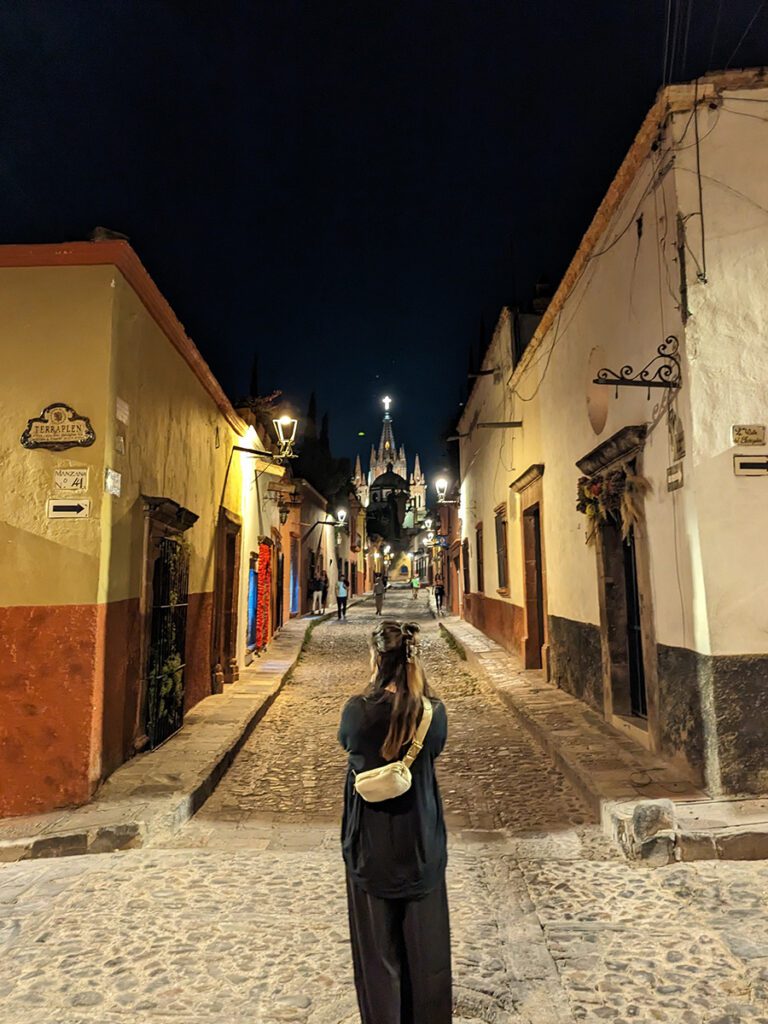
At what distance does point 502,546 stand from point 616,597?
674 centimetres

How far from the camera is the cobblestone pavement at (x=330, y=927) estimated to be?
8.80 feet

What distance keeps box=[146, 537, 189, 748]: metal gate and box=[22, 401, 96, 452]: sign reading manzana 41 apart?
1.59m

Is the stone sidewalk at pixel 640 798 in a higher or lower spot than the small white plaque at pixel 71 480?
lower

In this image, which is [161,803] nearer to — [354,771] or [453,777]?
[453,777]

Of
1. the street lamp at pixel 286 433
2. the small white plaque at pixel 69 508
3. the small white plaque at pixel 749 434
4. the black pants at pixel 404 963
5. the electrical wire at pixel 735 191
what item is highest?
the electrical wire at pixel 735 191

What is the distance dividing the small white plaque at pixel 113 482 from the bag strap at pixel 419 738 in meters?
3.84

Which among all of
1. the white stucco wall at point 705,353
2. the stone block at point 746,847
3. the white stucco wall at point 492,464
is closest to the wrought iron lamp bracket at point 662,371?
the white stucco wall at point 705,353

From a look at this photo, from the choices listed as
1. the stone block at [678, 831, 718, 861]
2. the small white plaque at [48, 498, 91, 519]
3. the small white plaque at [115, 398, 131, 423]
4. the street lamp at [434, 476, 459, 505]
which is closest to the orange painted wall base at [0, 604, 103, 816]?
the small white plaque at [48, 498, 91, 519]

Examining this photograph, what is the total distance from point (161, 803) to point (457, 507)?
66.0ft

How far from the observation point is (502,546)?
13.7 metres

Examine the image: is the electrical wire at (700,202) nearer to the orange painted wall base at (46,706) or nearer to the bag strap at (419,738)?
the bag strap at (419,738)

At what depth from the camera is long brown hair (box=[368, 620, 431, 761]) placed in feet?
7.33

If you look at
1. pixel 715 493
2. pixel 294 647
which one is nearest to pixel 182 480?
pixel 715 493

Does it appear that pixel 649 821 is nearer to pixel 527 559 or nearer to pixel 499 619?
pixel 527 559
